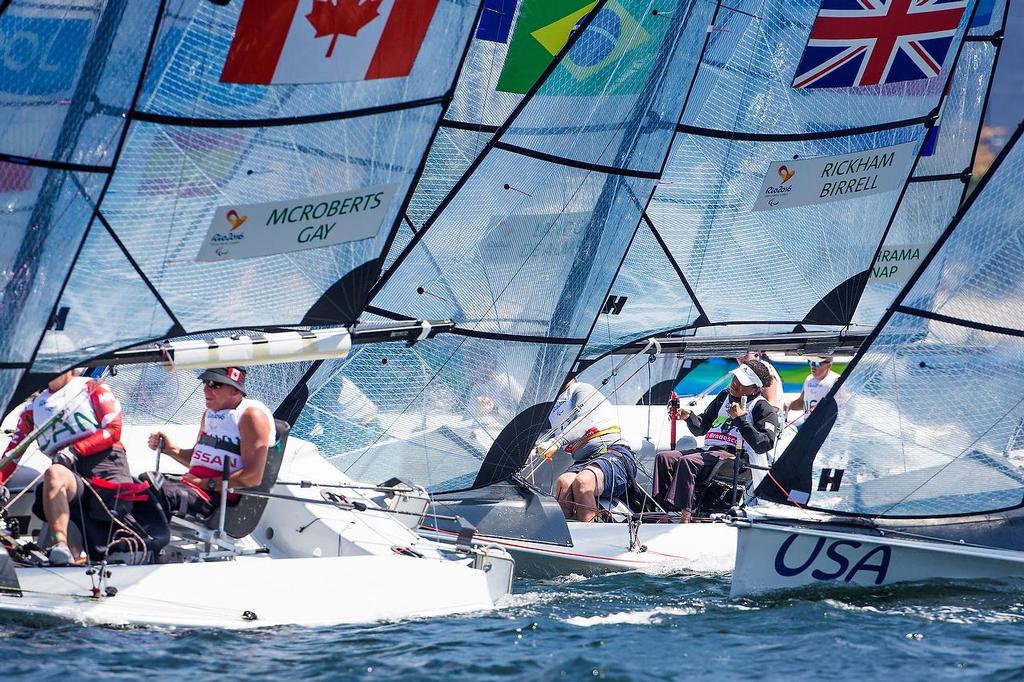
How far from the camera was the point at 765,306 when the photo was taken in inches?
496

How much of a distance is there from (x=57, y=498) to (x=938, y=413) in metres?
4.85

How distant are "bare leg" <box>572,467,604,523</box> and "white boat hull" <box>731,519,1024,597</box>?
6.21 ft

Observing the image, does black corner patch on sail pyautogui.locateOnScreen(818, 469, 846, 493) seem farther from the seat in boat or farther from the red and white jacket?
the red and white jacket

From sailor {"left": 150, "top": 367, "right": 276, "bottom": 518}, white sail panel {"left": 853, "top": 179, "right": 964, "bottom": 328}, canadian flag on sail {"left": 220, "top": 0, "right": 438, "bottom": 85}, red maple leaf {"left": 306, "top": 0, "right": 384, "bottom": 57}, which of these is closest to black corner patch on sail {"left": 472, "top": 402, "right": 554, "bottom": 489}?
sailor {"left": 150, "top": 367, "right": 276, "bottom": 518}

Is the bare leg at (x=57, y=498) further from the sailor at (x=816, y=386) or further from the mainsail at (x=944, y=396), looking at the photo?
the sailor at (x=816, y=386)

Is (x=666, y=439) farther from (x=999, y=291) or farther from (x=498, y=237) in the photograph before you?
(x=999, y=291)

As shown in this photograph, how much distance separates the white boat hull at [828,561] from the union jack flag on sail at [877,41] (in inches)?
203

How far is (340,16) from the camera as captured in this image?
7629 millimetres

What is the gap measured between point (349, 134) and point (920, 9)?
230 inches

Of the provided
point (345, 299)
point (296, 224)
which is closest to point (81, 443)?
point (296, 224)

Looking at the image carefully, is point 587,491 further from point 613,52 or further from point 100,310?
point 100,310

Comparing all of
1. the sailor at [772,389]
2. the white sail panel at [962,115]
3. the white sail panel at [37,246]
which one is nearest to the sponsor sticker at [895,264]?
the white sail panel at [962,115]

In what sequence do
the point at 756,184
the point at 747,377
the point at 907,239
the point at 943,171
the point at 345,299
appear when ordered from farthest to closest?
the point at 943,171
the point at 907,239
the point at 756,184
the point at 747,377
the point at 345,299

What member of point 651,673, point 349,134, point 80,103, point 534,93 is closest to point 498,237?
point 534,93
